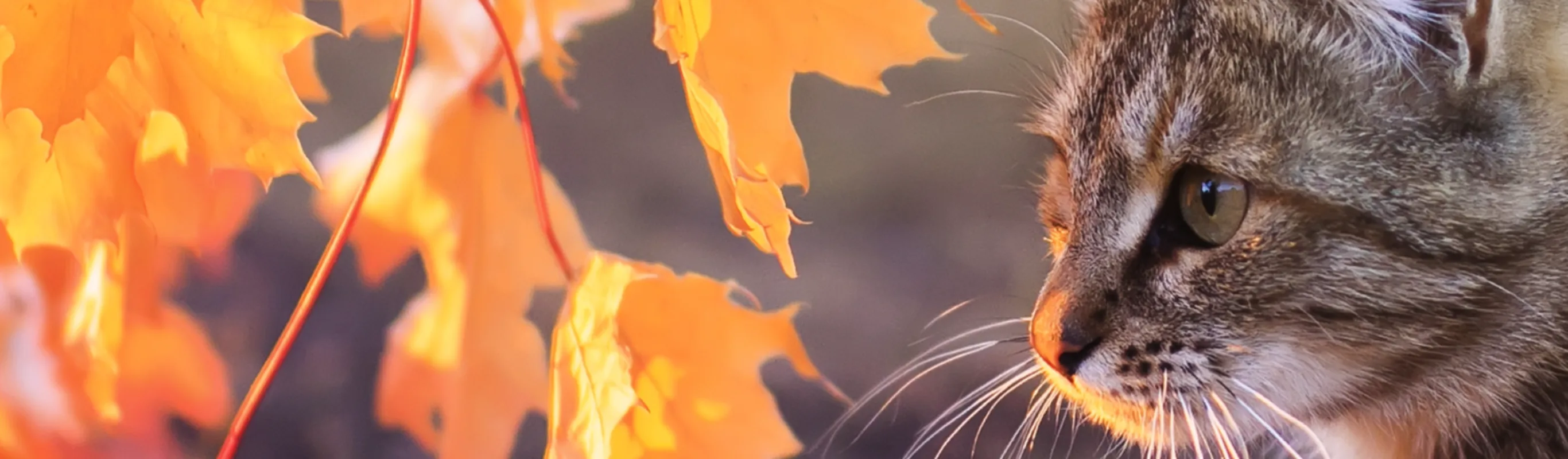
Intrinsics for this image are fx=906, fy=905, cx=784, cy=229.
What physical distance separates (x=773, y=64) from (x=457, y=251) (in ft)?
1.00

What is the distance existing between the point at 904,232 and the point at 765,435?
19 centimetres

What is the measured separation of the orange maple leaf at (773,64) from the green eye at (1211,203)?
203 mm

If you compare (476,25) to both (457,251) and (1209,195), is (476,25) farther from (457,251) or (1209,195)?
(1209,195)

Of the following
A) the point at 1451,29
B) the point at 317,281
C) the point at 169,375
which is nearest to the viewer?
the point at 1451,29

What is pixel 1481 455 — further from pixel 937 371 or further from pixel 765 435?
pixel 765 435

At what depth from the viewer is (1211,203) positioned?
49 centimetres

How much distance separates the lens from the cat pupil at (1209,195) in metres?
0.48

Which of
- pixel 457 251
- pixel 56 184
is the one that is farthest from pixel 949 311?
pixel 56 184

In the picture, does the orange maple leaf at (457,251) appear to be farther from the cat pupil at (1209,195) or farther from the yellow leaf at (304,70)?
the cat pupil at (1209,195)

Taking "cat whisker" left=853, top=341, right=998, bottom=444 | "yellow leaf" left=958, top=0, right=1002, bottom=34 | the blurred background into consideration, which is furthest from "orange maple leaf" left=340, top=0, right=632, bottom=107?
"cat whisker" left=853, top=341, right=998, bottom=444

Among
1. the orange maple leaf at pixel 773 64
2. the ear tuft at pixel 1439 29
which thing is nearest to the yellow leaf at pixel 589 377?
the orange maple leaf at pixel 773 64

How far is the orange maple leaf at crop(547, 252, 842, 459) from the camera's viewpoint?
555 mm

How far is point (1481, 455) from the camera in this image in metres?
0.49

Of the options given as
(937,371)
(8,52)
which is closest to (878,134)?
(937,371)
